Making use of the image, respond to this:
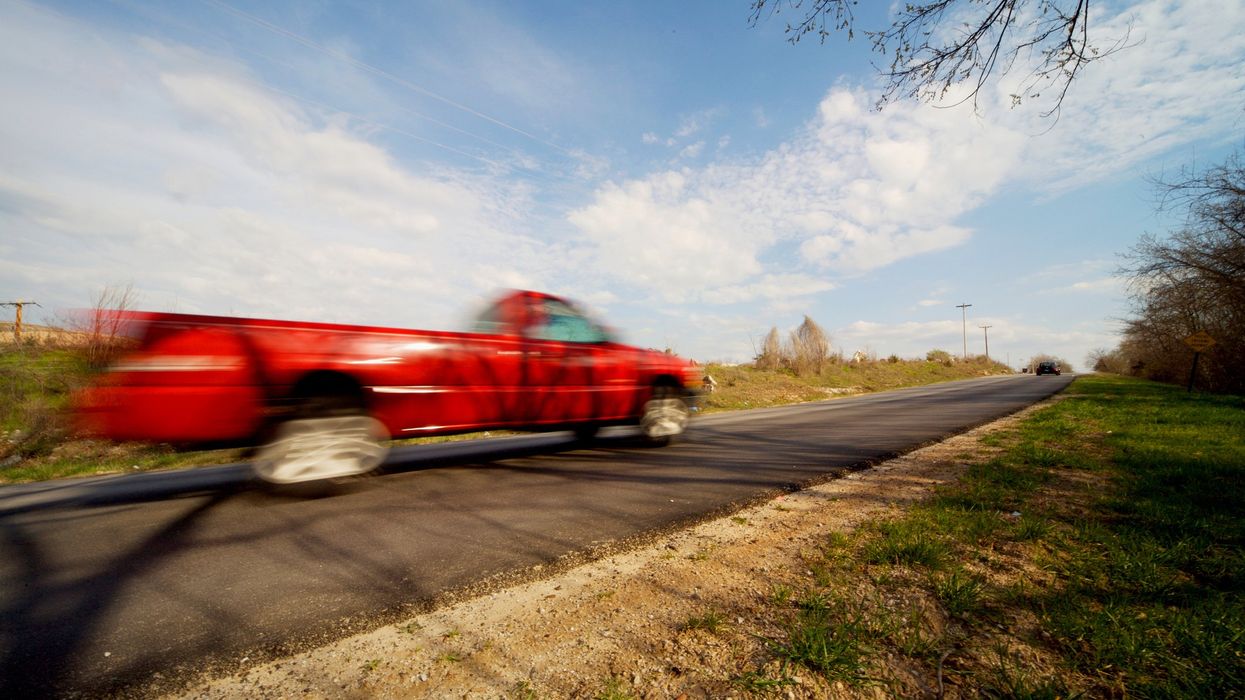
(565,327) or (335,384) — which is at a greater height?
(565,327)

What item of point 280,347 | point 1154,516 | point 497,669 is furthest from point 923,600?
point 280,347

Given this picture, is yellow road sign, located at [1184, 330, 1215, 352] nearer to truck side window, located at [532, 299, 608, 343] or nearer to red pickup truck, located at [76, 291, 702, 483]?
truck side window, located at [532, 299, 608, 343]

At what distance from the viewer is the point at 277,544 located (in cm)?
299

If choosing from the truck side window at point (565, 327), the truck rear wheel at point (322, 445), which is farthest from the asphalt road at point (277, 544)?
the truck side window at point (565, 327)

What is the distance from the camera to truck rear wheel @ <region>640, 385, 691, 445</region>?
718 cm

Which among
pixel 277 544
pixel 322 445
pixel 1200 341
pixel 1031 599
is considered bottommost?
pixel 277 544

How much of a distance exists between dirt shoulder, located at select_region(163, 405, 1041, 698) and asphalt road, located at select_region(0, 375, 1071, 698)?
23cm

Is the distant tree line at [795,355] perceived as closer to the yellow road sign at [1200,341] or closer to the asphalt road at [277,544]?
the yellow road sign at [1200,341]

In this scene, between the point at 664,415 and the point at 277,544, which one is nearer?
the point at 277,544

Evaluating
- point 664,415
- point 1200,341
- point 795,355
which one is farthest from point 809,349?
point 664,415

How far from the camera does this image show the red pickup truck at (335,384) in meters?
3.74

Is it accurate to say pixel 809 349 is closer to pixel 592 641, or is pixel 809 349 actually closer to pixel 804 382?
pixel 804 382

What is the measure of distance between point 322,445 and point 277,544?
1.49 meters

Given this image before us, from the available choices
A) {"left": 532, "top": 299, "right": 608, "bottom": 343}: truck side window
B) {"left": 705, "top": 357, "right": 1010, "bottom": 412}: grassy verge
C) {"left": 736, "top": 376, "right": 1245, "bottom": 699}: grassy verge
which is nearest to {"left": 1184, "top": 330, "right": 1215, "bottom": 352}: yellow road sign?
{"left": 705, "top": 357, "right": 1010, "bottom": 412}: grassy verge
